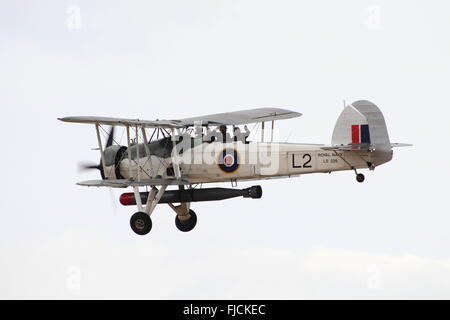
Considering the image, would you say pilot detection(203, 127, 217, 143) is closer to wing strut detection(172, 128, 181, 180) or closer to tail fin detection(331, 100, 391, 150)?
wing strut detection(172, 128, 181, 180)

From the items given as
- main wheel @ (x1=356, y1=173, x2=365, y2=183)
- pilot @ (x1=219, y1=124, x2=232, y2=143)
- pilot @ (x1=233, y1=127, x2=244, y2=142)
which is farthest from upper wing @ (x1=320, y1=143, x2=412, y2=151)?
pilot @ (x1=219, y1=124, x2=232, y2=143)

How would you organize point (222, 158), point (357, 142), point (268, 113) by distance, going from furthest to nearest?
point (268, 113) < point (222, 158) < point (357, 142)

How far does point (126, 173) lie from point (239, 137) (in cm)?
264

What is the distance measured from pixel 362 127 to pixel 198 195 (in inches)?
158

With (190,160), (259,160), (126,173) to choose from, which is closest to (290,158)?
(259,160)

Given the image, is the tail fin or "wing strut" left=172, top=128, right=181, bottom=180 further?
"wing strut" left=172, top=128, right=181, bottom=180

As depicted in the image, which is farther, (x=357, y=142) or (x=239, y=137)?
(x=239, y=137)

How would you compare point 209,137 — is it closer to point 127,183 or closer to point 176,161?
point 176,161

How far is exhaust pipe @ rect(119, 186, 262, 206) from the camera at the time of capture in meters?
23.5

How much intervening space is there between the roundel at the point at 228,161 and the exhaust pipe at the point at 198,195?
43 cm

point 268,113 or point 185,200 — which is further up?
point 268,113

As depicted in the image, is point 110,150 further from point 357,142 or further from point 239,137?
point 357,142

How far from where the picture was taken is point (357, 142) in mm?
22234

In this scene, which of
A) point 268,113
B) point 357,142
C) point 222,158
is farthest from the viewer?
point 268,113
